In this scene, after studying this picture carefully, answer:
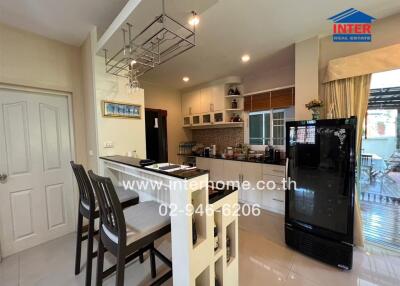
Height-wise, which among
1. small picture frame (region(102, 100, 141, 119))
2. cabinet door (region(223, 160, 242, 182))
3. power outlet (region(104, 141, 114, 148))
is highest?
small picture frame (region(102, 100, 141, 119))

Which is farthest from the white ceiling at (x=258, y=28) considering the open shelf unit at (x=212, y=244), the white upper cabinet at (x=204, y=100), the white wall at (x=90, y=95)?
the open shelf unit at (x=212, y=244)

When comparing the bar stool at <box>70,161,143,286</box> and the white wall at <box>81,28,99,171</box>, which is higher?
the white wall at <box>81,28,99,171</box>

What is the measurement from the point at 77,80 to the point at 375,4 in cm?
352

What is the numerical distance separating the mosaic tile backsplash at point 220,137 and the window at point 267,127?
0.94 feet

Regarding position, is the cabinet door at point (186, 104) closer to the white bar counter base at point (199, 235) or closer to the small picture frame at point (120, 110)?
the small picture frame at point (120, 110)

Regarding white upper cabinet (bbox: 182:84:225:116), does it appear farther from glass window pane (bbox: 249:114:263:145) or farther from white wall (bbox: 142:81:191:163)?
glass window pane (bbox: 249:114:263:145)

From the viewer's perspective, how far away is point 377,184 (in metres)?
2.30

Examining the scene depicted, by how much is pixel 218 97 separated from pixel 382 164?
9.34 feet

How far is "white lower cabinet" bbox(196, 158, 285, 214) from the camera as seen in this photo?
3027 millimetres

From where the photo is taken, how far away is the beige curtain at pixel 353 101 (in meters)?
2.02

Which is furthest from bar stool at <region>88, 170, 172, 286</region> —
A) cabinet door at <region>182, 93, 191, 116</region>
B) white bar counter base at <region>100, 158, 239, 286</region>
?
cabinet door at <region>182, 93, 191, 116</region>

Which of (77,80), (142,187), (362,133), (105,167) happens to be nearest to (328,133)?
(362,133)

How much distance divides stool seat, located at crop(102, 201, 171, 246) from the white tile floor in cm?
79

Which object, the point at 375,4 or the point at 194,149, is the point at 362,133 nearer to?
the point at 375,4
